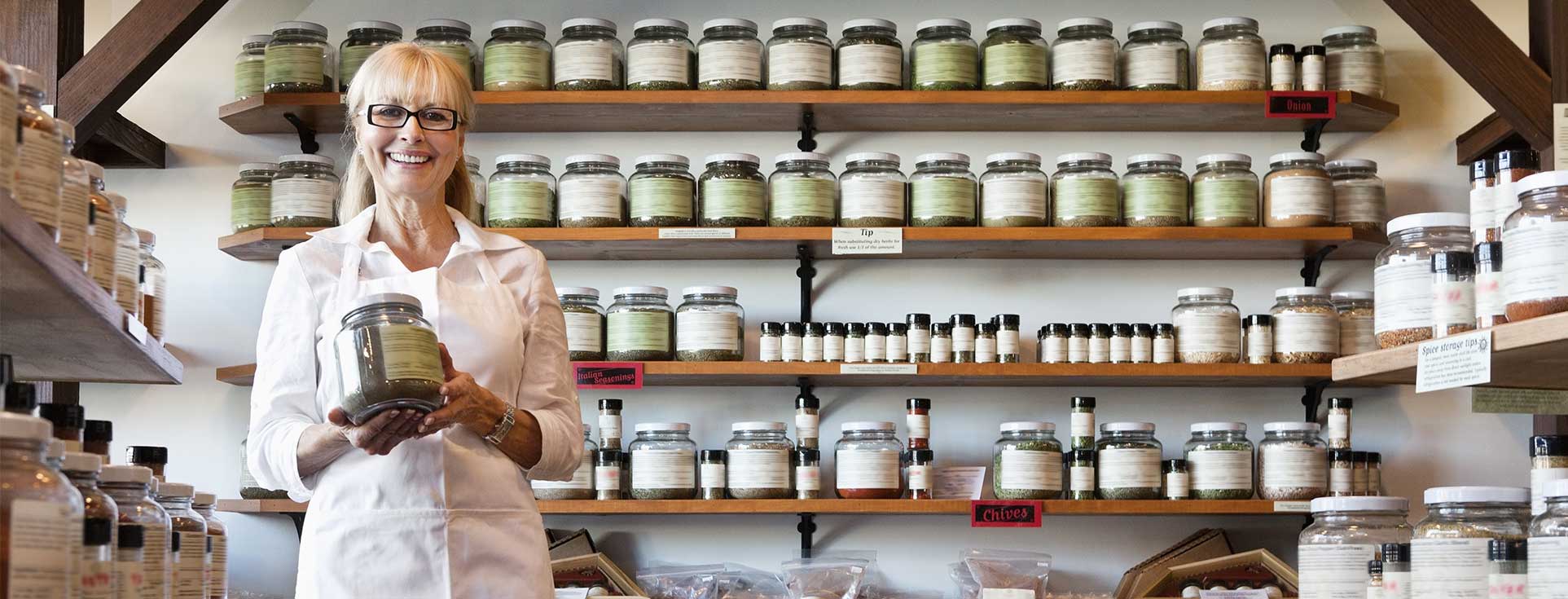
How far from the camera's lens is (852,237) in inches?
110

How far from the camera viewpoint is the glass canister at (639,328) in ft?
9.30

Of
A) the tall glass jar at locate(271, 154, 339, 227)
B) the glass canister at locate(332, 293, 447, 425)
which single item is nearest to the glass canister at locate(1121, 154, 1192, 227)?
the tall glass jar at locate(271, 154, 339, 227)

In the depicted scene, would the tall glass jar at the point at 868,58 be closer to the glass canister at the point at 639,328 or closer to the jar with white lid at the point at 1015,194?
the jar with white lid at the point at 1015,194

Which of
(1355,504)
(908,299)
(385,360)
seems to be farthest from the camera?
(908,299)

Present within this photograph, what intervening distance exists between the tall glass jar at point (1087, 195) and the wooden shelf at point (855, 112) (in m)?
0.12

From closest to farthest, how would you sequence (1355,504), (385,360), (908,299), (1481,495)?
1. (385,360)
2. (1481,495)
3. (1355,504)
4. (908,299)

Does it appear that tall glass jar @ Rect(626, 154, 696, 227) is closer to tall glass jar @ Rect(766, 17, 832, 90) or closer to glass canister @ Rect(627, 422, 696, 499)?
tall glass jar @ Rect(766, 17, 832, 90)

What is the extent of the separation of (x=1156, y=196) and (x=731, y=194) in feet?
2.56

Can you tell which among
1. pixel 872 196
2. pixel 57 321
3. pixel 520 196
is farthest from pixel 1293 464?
pixel 57 321

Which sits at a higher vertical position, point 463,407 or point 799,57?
point 799,57

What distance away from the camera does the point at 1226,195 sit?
112 inches

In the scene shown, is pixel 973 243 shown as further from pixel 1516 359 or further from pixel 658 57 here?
pixel 1516 359

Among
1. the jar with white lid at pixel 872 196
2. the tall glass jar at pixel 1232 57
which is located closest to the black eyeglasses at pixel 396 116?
the jar with white lid at pixel 872 196

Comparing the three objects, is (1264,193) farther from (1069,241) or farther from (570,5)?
(570,5)
